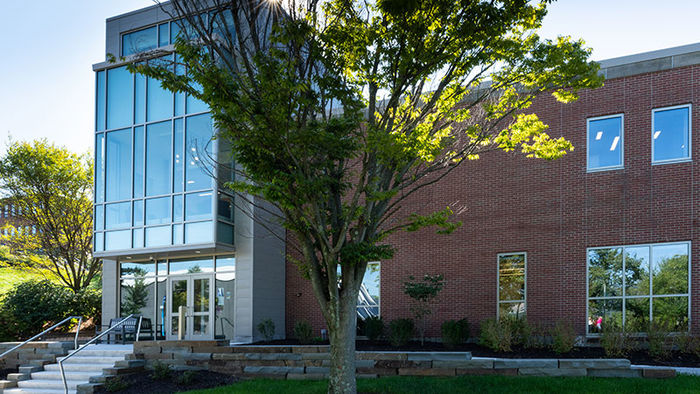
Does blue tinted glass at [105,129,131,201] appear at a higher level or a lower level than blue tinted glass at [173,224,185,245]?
higher

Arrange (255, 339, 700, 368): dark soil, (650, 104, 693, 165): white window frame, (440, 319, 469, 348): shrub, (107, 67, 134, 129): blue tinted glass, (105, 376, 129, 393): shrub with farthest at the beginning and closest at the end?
1. (107, 67, 134, 129): blue tinted glass
2. (440, 319, 469, 348): shrub
3. (650, 104, 693, 165): white window frame
4. (105, 376, 129, 393): shrub
5. (255, 339, 700, 368): dark soil

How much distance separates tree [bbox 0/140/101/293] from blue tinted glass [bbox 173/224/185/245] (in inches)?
369

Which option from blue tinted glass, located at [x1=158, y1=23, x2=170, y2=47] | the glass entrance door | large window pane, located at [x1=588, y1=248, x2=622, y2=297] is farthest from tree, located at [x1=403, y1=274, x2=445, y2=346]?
blue tinted glass, located at [x1=158, y1=23, x2=170, y2=47]

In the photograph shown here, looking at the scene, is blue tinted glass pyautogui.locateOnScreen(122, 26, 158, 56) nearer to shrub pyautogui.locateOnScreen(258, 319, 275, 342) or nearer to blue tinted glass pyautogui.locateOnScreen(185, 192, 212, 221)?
blue tinted glass pyautogui.locateOnScreen(185, 192, 212, 221)

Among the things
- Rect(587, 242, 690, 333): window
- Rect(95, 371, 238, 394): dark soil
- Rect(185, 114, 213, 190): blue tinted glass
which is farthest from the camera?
Rect(185, 114, 213, 190): blue tinted glass

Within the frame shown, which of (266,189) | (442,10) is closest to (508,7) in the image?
(442,10)

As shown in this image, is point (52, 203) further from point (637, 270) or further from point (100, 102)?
point (637, 270)

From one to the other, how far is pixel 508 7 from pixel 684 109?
7.86 metres

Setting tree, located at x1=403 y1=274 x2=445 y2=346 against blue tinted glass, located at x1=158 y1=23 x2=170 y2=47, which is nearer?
tree, located at x1=403 y1=274 x2=445 y2=346

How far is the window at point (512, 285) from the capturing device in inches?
636

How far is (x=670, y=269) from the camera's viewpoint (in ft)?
47.9

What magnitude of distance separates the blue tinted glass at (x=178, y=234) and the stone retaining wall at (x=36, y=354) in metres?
3.94

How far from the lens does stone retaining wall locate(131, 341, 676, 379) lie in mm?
11383

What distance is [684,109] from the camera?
Answer: 583 inches
